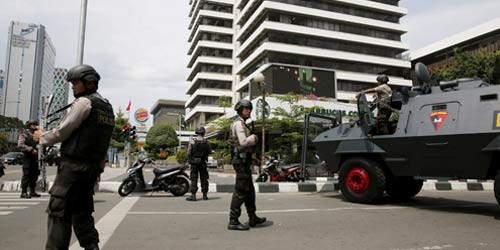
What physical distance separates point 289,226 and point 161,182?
4932 mm

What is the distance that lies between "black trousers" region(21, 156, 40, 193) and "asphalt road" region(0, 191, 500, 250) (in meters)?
0.87

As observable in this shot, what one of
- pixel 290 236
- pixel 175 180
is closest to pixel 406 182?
pixel 290 236

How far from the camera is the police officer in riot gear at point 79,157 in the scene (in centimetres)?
288

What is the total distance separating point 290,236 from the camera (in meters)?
4.58

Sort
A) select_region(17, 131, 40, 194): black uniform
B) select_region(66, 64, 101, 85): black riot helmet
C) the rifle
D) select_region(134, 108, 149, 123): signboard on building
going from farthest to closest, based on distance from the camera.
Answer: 1. select_region(134, 108, 149, 123): signboard on building
2. the rifle
3. select_region(17, 131, 40, 194): black uniform
4. select_region(66, 64, 101, 85): black riot helmet

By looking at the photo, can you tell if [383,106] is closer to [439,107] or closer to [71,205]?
[439,107]

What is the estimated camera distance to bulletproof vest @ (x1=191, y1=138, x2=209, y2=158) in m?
8.76

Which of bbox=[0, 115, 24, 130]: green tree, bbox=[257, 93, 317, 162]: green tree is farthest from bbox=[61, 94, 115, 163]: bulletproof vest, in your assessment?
bbox=[0, 115, 24, 130]: green tree

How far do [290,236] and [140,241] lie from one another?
5.90 feet

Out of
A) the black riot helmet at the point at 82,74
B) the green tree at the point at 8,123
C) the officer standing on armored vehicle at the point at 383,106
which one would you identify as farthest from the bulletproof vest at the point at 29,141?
the green tree at the point at 8,123

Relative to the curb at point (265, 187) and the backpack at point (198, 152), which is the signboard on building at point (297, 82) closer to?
the curb at point (265, 187)

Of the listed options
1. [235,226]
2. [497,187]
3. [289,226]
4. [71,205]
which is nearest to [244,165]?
[235,226]

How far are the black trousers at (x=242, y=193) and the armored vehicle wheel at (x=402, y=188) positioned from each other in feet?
13.8

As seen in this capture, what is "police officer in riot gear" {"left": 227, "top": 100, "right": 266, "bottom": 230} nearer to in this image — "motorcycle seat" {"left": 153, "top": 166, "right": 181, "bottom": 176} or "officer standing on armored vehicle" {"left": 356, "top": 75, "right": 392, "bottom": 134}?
"officer standing on armored vehicle" {"left": 356, "top": 75, "right": 392, "bottom": 134}
